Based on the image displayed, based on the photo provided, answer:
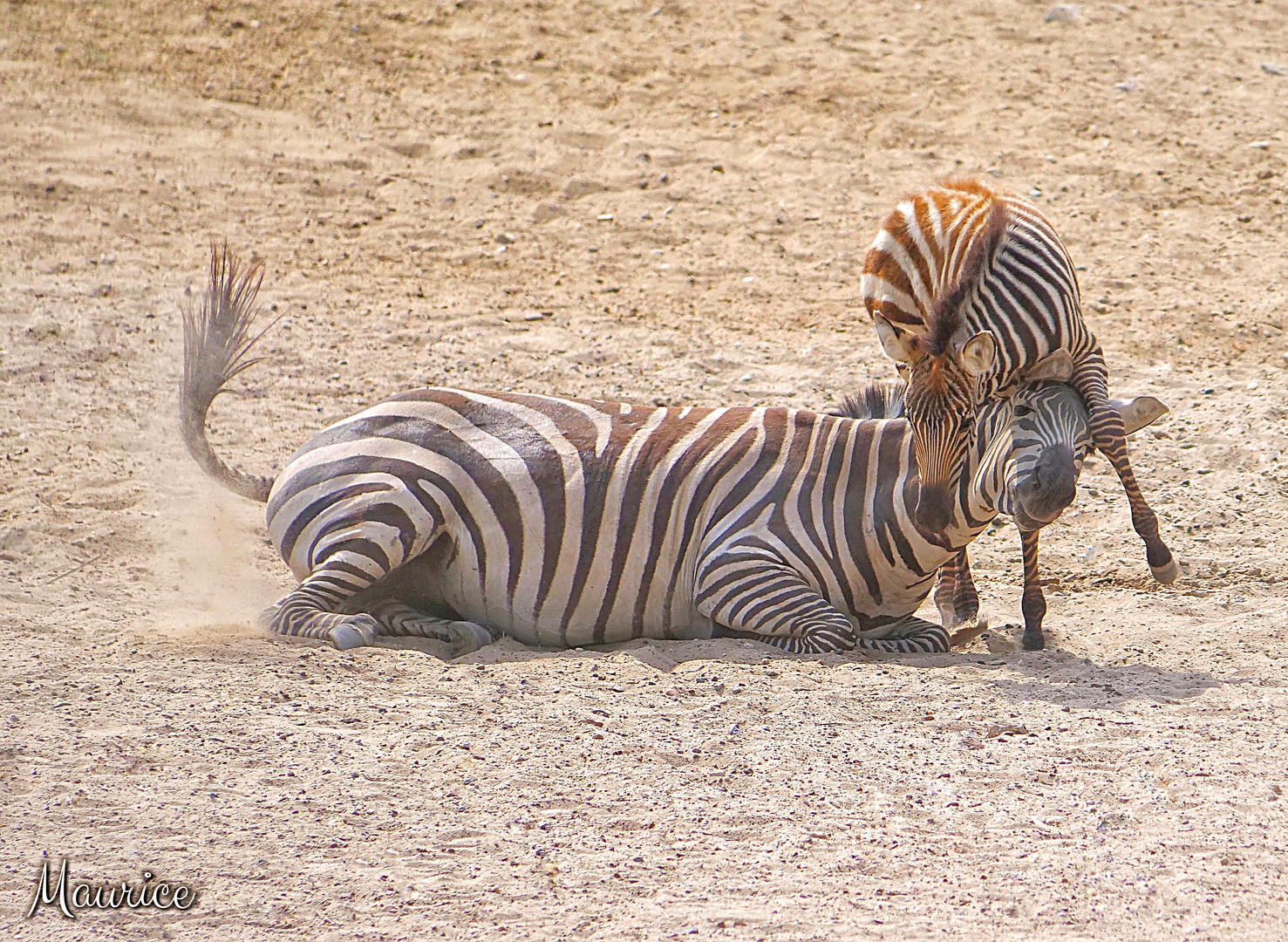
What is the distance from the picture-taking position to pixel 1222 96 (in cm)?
1144

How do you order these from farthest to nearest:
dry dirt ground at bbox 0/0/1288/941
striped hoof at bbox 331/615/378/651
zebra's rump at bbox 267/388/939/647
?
zebra's rump at bbox 267/388/939/647, striped hoof at bbox 331/615/378/651, dry dirt ground at bbox 0/0/1288/941

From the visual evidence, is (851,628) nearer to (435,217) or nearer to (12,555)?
(12,555)

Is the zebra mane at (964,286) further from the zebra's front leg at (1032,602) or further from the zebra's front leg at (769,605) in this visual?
the zebra's front leg at (769,605)

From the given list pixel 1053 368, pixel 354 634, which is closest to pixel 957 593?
pixel 1053 368

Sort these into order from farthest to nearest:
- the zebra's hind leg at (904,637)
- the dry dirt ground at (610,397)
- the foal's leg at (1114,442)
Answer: the zebra's hind leg at (904,637) < the foal's leg at (1114,442) < the dry dirt ground at (610,397)

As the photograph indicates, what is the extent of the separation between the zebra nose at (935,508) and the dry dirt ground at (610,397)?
55 cm

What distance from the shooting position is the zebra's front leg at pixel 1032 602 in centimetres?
558

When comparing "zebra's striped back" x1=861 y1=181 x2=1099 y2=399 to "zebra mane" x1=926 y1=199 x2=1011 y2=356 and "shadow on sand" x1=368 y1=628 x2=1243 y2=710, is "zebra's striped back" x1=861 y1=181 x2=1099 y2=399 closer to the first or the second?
"zebra mane" x1=926 y1=199 x2=1011 y2=356

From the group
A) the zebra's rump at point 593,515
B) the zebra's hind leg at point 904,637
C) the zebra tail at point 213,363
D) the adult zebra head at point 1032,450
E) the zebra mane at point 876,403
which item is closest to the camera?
the adult zebra head at point 1032,450

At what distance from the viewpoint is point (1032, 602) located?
5605 mm

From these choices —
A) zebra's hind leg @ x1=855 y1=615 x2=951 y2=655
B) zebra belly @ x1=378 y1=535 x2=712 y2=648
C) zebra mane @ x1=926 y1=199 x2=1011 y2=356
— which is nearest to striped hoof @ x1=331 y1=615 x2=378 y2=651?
zebra belly @ x1=378 y1=535 x2=712 y2=648

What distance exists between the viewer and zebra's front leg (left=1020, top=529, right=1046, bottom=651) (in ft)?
18.3

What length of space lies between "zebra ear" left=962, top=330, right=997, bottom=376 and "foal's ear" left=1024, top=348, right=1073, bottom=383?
21 centimetres

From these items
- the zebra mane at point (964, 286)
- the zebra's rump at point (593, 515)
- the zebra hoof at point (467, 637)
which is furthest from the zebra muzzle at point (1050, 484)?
the zebra hoof at point (467, 637)
